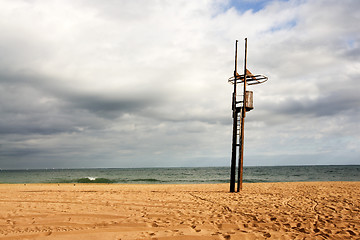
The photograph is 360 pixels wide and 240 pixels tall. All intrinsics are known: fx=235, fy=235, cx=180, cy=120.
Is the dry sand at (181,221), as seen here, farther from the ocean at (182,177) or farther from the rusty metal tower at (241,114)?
the ocean at (182,177)

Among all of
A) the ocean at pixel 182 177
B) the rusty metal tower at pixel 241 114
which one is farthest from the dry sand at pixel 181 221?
the ocean at pixel 182 177

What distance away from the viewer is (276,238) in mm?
5695

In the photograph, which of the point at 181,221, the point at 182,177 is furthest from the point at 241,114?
the point at 182,177

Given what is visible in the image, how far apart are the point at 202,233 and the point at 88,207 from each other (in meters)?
5.63

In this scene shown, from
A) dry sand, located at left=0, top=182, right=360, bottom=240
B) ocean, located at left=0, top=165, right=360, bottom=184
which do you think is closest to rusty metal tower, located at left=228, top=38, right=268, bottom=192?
dry sand, located at left=0, top=182, right=360, bottom=240

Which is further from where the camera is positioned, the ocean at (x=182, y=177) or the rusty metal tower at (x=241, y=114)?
the ocean at (x=182, y=177)

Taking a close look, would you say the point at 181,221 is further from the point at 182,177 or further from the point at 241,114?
the point at 182,177

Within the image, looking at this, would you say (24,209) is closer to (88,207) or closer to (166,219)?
(88,207)

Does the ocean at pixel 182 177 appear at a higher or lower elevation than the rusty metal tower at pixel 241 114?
lower

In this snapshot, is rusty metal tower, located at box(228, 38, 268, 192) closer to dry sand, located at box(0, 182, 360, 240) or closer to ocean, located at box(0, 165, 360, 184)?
dry sand, located at box(0, 182, 360, 240)

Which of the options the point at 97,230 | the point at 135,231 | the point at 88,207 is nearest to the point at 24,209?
the point at 88,207

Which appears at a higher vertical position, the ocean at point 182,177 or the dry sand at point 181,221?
the dry sand at point 181,221

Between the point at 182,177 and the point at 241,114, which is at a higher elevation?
the point at 241,114

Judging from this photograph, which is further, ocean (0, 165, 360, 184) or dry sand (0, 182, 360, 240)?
ocean (0, 165, 360, 184)
